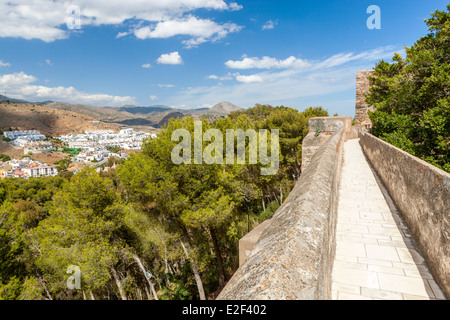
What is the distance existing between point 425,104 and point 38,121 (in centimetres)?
16410

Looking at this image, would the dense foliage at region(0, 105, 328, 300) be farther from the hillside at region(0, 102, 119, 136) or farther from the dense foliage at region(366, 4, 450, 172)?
the hillside at region(0, 102, 119, 136)

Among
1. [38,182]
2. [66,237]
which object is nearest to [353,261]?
[66,237]

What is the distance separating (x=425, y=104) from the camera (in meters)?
8.91

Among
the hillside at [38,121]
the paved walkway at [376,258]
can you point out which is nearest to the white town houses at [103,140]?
the hillside at [38,121]

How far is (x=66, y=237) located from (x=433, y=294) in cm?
1173

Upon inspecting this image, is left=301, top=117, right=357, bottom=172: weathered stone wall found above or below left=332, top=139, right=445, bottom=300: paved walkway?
above

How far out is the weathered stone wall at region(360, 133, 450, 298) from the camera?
2113 mm

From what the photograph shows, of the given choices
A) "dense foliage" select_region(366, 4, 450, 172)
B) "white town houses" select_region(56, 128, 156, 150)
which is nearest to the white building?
"white town houses" select_region(56, 128, 156, 150)

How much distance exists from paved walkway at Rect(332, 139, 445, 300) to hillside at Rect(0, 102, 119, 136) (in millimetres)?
155045

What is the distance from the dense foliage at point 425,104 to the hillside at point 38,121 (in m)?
154

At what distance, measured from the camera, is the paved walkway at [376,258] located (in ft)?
7.18

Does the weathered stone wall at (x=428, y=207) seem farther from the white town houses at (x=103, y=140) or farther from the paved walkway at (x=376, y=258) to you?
the white town houses at (x=103, y=140)

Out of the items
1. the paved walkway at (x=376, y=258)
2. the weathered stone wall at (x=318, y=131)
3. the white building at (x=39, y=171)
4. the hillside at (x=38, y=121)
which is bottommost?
the white building at (x=39, y=171)

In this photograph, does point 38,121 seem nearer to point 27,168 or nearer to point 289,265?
point 27,168
